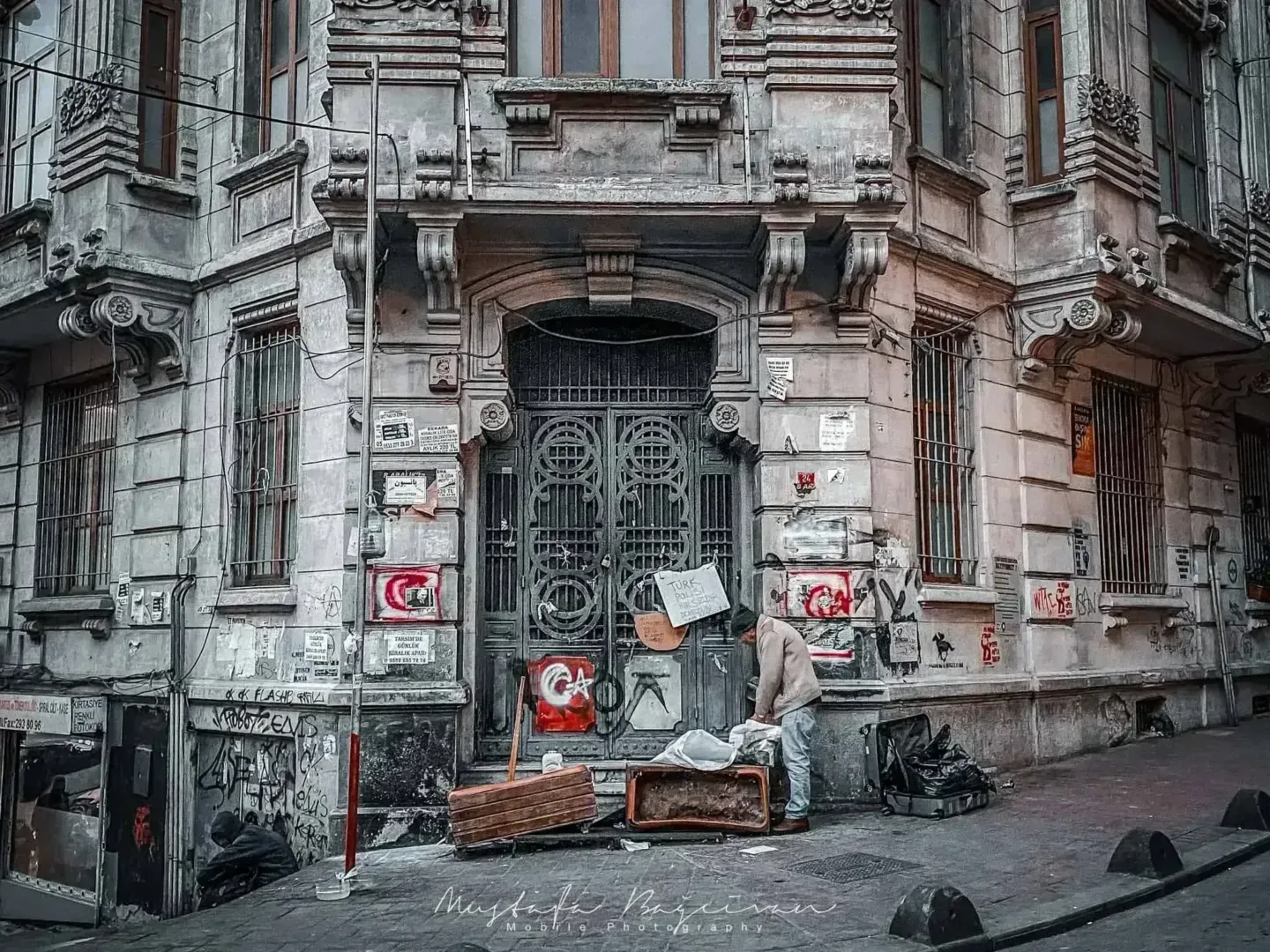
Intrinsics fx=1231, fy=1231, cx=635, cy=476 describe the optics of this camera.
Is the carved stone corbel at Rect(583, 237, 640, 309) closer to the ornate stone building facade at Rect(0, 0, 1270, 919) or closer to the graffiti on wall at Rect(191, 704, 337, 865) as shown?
the ornate stone building facade at Rect(0, 0, 1270, 919)

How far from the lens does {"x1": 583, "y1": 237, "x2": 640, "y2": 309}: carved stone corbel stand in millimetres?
10391

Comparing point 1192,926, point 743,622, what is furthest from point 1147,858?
point 743,622

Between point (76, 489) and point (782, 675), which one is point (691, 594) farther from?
point (76, 489)

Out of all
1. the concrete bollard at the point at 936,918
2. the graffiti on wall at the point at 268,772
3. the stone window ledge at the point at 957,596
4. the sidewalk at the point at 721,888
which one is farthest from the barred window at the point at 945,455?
the graffiti on wall at the point at 268,772

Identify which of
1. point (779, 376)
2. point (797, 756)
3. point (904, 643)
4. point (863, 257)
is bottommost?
point (797, 756)

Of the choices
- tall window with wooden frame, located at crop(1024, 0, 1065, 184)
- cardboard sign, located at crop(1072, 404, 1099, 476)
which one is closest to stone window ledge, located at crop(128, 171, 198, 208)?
tall window with wooden frame, located at crop(1024, 0, 1065, 184)

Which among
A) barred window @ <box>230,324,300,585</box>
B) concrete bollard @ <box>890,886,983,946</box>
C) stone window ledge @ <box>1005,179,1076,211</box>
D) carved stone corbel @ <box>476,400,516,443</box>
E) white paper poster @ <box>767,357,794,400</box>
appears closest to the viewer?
concrete bollard @ <box>890,886,983,946</box>

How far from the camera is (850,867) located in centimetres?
811

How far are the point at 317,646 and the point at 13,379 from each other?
6.80m

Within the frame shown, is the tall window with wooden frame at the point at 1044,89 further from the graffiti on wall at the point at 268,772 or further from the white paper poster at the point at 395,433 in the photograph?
the graffiti on wall at the point at 268,772

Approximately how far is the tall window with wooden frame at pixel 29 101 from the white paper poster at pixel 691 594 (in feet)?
28.4

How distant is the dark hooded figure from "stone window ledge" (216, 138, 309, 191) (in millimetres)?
6011

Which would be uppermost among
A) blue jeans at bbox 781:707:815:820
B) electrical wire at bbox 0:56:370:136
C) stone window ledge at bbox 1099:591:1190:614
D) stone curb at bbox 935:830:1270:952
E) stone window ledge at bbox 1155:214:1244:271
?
electrical wire at bbox 0:56:370:136

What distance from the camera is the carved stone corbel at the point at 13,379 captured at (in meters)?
14.6
